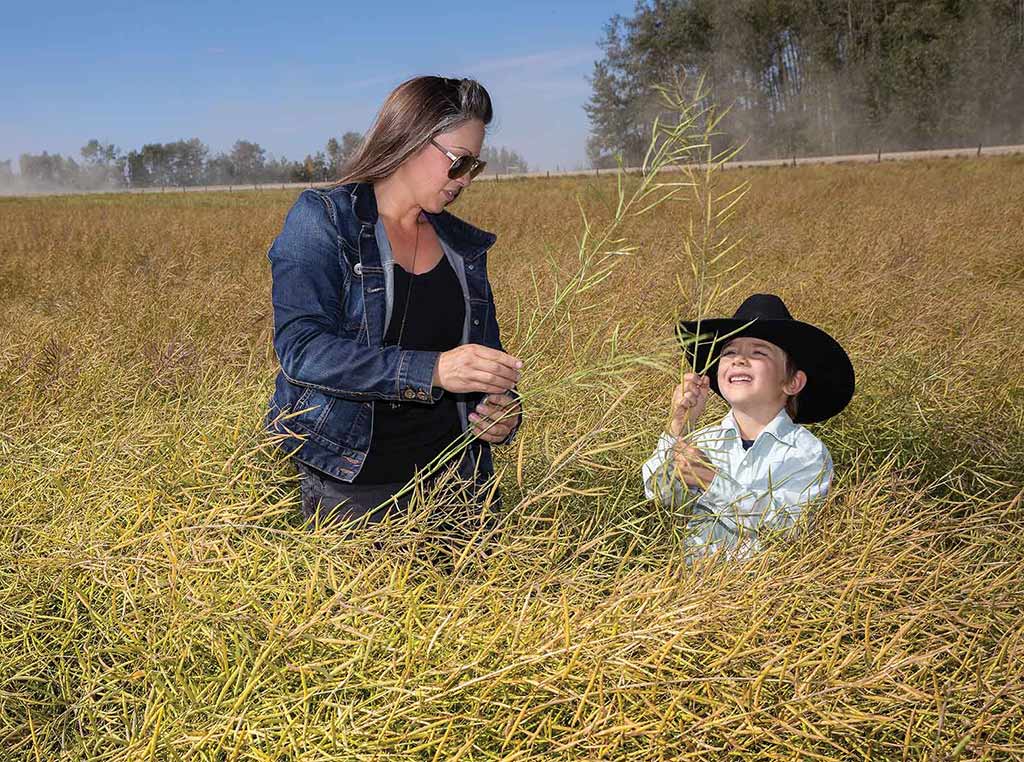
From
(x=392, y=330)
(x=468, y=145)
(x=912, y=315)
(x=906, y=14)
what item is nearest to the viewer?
(x=468, y=145)

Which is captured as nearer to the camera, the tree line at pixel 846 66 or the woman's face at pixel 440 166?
the woman's face at pixel 440 166

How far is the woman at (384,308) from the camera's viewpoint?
5.68ft

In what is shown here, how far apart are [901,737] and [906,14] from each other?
173 ft

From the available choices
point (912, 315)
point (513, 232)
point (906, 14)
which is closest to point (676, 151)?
point (912, 315)

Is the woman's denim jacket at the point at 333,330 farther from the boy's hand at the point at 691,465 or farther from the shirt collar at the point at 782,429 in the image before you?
the shirt collar at the point at 782,429

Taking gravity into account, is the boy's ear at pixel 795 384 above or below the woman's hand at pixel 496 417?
below

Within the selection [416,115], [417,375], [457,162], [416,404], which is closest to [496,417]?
[417,375]

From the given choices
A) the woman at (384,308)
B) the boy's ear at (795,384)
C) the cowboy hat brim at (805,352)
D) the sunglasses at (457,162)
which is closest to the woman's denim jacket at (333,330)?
the woman at (384,308)

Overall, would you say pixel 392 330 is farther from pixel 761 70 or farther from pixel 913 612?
pixel 761 70

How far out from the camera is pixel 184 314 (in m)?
4.05

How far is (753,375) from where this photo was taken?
1988 millimetres

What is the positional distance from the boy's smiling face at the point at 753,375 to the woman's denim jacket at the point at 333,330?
2.00 feet

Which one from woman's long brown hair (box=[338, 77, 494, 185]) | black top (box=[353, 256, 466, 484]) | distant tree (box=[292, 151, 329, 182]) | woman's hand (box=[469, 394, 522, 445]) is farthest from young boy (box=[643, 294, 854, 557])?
distant tree (box=[292, 151, 329, 182])

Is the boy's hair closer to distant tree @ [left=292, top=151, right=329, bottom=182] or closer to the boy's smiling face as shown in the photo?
the boy's smiling face
